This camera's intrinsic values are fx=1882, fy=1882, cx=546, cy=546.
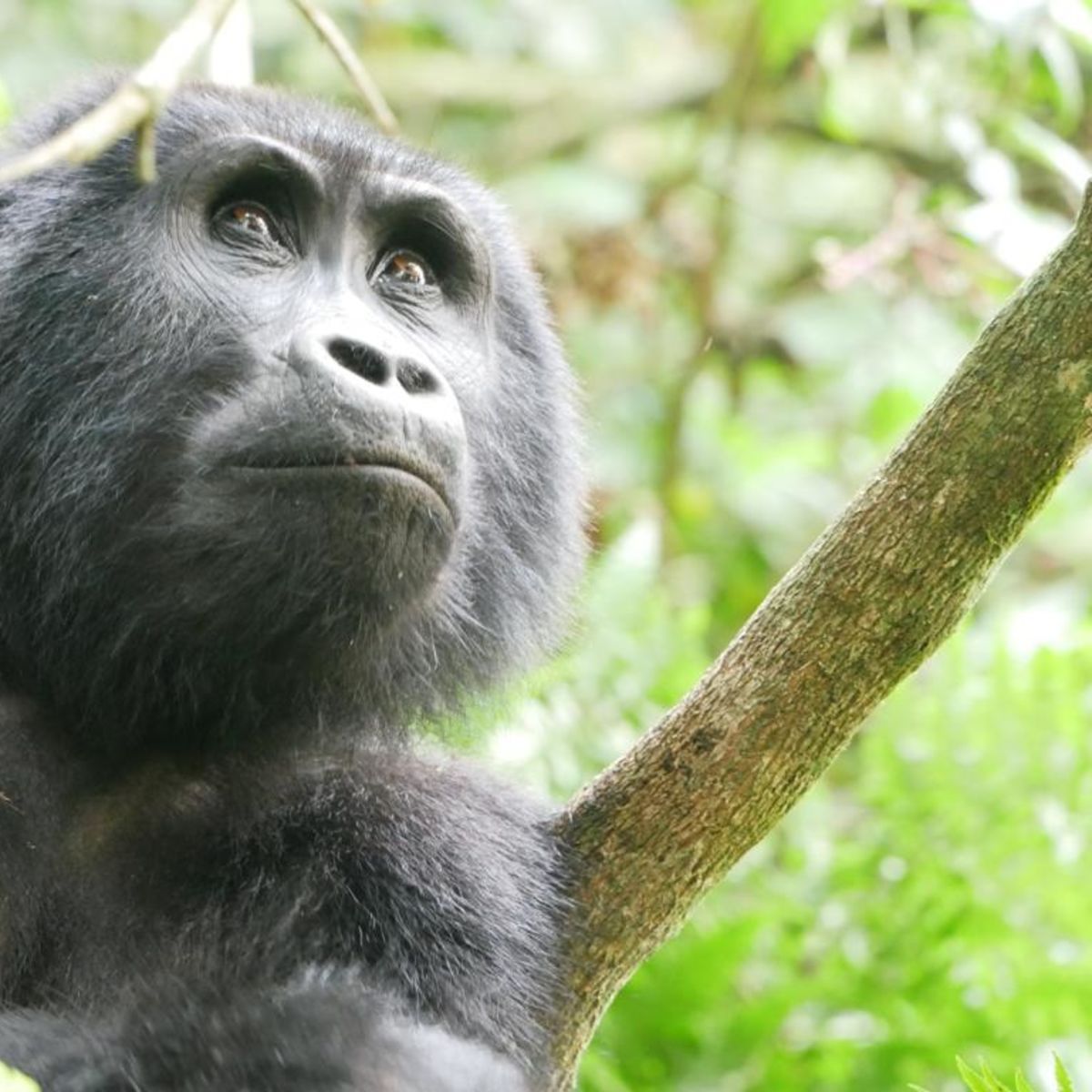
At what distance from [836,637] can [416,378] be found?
2.17ft

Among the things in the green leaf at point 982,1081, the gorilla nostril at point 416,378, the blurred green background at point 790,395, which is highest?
the green leaf at point 982,1081

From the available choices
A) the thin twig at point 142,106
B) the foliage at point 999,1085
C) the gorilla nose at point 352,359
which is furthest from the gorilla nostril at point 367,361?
the foliage at point 999,1085

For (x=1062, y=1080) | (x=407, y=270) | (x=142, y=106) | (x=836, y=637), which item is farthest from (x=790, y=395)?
(x=142, y=106)

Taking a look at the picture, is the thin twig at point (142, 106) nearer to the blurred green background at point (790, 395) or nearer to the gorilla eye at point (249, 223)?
the gorilla eye at point (249, 223)

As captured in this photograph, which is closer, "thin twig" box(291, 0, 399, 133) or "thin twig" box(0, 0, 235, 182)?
"thin twig" box(0, 0, 235, 182)

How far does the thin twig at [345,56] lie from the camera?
296cm

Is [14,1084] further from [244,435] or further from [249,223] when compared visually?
[249,223]

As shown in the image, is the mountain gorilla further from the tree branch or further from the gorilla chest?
the tree branch

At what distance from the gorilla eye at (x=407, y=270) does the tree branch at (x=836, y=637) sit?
2.62ft

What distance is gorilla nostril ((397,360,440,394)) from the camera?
2.52 m

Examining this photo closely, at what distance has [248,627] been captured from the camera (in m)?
2.58

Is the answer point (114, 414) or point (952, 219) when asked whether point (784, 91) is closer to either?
point (952, 219)

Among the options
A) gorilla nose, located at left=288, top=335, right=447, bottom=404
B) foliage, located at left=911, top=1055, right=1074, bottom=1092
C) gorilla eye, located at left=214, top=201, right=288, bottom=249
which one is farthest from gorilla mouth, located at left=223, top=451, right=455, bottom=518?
foliage, located at left=911, top=1055, right=1074, bottom=1092

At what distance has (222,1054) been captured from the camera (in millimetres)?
2133
